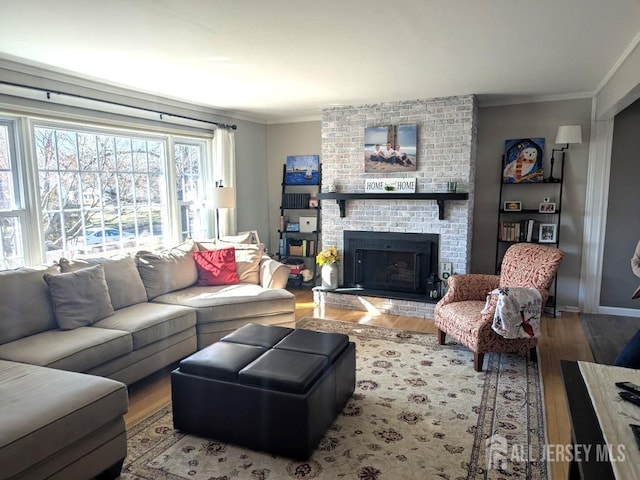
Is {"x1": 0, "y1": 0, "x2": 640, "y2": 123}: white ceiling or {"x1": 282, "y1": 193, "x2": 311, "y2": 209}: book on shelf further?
{"x1": 282, "y1": 193, "x2": 311, "y2": 209}: book on shelf

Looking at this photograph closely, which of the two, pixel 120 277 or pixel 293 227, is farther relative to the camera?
pixel 293 227

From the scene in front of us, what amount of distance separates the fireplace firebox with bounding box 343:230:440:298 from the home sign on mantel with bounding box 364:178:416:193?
50 centimetres

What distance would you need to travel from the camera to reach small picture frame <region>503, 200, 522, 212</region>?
4.57 meters

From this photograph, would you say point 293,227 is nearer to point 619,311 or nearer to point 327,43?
point 327,43

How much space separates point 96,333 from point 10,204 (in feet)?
4.48

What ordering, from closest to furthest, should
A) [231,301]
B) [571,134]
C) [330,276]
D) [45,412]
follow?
1. [45,412]
2. [231,301]
3. [571,134]
4. [330,276]

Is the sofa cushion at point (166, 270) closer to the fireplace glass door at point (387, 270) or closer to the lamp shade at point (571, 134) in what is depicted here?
the fireplace glass door at point (387, 270)

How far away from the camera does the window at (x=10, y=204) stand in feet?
10.3

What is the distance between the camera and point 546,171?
454cm

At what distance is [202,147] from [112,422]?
3695 mm

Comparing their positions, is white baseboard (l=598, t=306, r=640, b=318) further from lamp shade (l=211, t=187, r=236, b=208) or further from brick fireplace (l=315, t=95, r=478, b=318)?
lamp shade (l=211, t=187, r=236, b=208)

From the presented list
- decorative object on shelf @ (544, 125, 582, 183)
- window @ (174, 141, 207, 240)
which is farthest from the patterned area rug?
window @ (174, 141, 207, 240)

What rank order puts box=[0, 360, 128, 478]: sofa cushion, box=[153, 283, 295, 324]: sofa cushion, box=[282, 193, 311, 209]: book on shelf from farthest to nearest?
box=[282, 193, 311, 209]: book on shelf → box=[153, 283, 295, 324]: sofa cushion → box=[0, 360, 128, 478]: sofa cushion

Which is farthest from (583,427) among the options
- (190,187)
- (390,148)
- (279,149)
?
(279,149)
